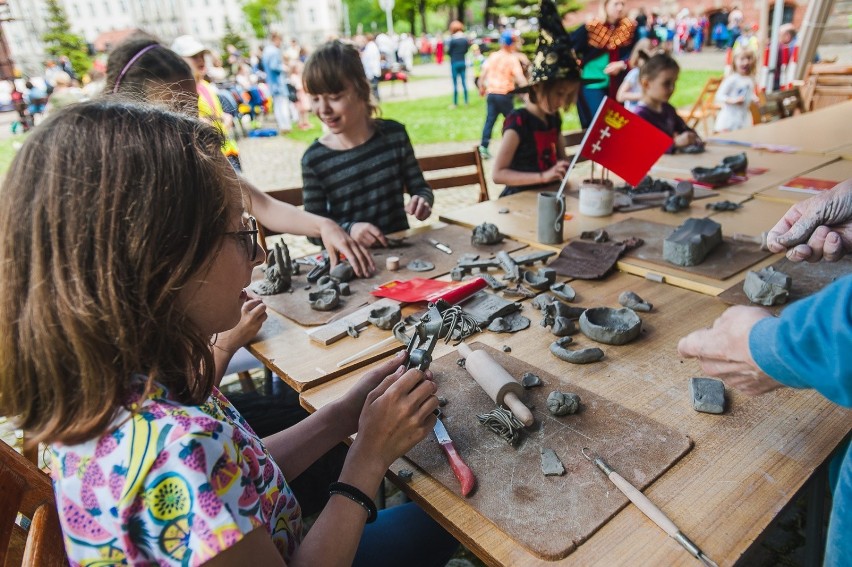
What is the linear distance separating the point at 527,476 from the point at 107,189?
1.02 meters

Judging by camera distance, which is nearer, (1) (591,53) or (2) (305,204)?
(2) (305,204)

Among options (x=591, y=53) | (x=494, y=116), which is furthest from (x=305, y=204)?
(x=494, y=116)

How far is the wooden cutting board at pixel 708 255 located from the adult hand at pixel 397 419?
4.71 ft

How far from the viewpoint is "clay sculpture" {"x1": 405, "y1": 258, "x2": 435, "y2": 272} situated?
246 cm

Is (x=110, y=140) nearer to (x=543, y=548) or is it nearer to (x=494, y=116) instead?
(x=543, y=548)

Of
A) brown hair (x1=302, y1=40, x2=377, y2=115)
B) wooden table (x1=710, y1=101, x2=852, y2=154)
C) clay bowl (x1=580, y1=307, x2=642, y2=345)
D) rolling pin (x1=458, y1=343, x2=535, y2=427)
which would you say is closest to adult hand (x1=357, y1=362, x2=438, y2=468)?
rolling pin (x1=458, y1=343, x2=535, y2=427)

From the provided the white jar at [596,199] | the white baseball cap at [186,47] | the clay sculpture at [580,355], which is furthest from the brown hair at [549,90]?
the white baseball cap at [186,47]

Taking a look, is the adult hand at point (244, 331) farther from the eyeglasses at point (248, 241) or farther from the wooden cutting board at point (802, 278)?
the wooden cutting board at point (802, 278)

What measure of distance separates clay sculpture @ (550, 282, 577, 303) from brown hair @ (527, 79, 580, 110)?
2.05 metres

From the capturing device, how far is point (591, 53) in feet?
22.7

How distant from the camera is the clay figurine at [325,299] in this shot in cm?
212

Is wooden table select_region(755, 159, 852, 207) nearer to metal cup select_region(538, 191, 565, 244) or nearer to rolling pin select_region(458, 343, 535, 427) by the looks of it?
metal cup select_region(538, 191, 565, 244)

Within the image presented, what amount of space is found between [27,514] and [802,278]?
2.56 meters

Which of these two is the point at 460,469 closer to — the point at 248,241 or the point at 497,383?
the point at 497,383
